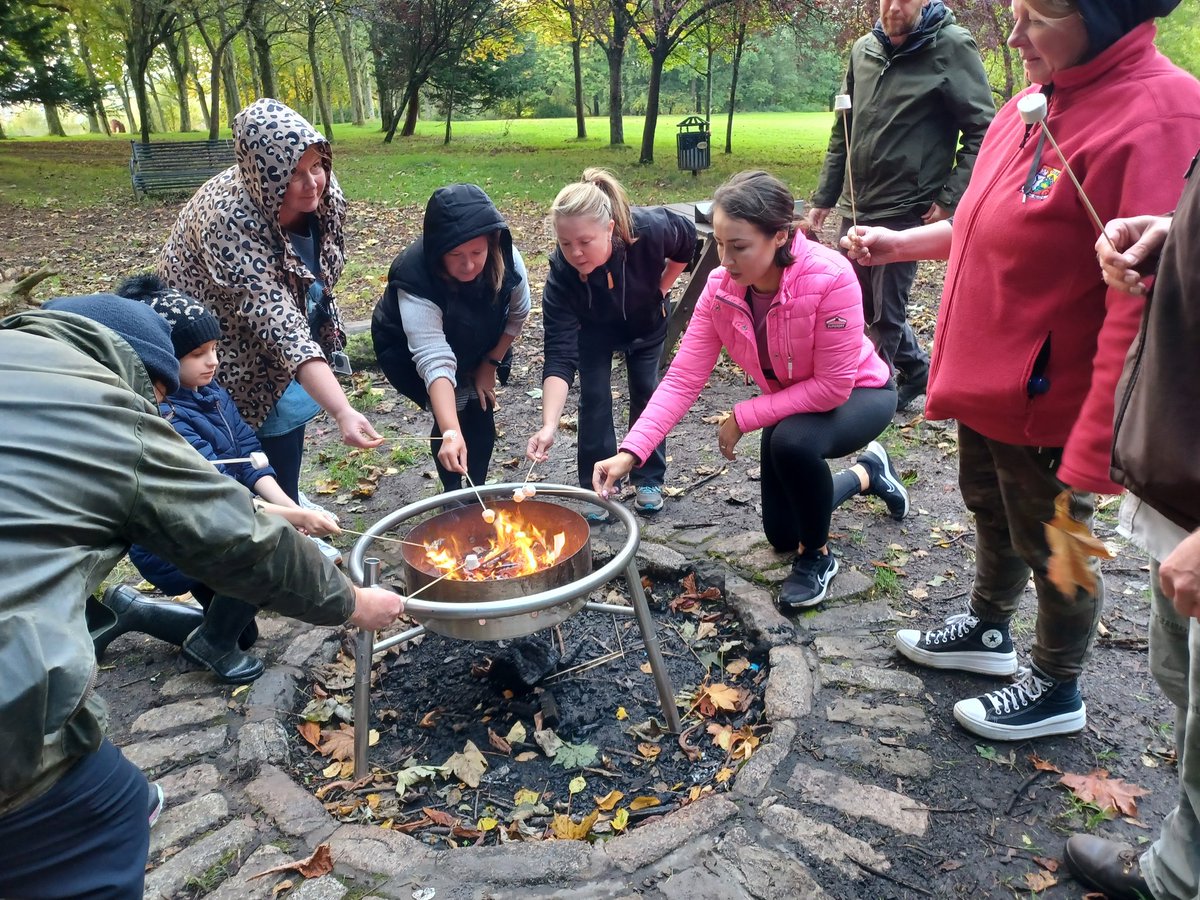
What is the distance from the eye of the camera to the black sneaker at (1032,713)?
2635 mm

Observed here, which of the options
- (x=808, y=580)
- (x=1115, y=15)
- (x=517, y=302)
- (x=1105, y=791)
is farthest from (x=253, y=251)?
(x=1105, y=791)

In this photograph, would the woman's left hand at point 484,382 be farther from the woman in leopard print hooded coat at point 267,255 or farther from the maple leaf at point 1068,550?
the maple leaf at point 1068,550

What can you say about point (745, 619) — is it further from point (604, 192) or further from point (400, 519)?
point (604, 192)

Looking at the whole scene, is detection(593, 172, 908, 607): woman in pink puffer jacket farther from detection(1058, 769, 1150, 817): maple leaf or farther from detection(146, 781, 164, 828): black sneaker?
detection(146, 781, 164, 828): black sneaker

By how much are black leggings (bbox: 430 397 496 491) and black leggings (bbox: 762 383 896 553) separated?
1.45 metres

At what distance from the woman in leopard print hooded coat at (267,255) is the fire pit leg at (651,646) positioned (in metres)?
1.15

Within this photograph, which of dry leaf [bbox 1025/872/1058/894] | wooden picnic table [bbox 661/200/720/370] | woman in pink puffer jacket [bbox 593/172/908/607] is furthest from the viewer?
wooden picnic table [bbox 661/200/720/370]

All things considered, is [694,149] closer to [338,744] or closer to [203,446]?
[203,446]

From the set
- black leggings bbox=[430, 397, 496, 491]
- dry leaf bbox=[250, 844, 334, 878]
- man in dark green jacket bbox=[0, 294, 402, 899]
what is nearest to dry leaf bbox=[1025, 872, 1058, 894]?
dry leaf bbox=[250, 844, 334, 878]

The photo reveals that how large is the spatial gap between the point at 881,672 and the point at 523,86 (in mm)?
27860

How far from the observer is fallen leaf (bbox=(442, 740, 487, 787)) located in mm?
2771

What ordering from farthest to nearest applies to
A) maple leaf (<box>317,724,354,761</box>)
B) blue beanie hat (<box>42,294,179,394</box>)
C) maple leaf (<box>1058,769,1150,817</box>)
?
maple leaf (<box>317,724,354,761</box>) → maple leaf (<box>1058,769,1150,817</box>) → blue beanie hat (<box>42,294,179,394</box>)

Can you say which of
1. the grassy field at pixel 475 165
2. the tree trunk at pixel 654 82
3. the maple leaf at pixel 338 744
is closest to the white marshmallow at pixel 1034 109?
the maple leaf at pixel 338 744

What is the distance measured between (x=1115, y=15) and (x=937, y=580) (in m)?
2.31
